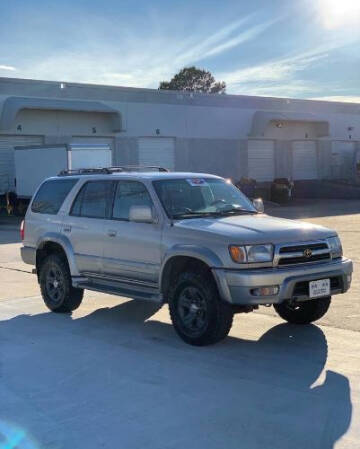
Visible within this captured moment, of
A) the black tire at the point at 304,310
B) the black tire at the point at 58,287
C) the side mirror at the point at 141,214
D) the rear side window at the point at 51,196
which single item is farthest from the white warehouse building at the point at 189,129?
the black tire at the point at 304,310

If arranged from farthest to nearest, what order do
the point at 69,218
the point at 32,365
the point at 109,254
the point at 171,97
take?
the point at 171,97 < the point at 69,218 < the point at 109,254 < the point at 32,365

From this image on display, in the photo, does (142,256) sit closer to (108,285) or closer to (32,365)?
(108,285)

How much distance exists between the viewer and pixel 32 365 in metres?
6.08

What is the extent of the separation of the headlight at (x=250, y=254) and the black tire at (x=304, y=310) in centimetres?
119

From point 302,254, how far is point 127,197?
2.34m

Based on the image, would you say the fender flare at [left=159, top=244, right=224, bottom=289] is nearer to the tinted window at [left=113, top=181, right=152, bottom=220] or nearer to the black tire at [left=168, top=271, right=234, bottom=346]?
the black tire at [left=168, top=271, right=234, bottom=346]

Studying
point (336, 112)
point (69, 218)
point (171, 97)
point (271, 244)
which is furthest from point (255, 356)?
point (336, 112)

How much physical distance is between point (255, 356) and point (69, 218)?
330cm

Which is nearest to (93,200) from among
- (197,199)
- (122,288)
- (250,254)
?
(122,288)

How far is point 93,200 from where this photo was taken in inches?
320

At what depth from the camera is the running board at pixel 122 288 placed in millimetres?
6988

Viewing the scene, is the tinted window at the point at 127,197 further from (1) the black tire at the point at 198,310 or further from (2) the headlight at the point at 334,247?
(2) the headlight at the point at 334,247

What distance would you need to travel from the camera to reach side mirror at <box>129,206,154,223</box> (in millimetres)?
7070

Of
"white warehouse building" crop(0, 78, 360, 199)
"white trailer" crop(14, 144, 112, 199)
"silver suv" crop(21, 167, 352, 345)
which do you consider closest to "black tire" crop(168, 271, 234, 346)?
"silver suv" crop(21, 167, 352, 345)
